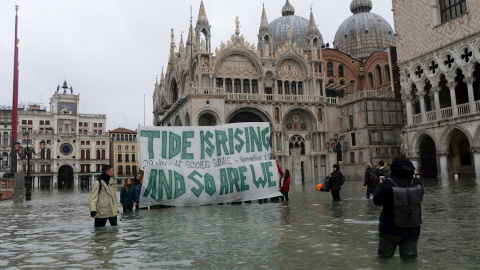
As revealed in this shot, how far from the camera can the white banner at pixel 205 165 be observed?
14.4 metres

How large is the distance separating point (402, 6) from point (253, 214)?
29.5 meters

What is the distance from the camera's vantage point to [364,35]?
6034 cm

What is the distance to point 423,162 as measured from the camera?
35.8 m

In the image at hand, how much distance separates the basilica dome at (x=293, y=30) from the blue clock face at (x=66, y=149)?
144 feet

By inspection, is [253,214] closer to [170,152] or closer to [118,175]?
[170,152]

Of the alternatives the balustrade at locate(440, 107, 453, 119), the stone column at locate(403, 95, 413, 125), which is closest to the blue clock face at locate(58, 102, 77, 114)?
the stone column at locate(403, 95, 413, 125)

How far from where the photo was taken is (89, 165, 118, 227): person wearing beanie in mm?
9258

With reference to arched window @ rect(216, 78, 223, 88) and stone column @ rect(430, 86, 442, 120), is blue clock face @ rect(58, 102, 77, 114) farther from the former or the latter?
stone column @ rect(430, 86, 442, 120)

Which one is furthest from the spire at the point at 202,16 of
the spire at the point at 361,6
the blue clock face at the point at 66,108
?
the blue clock face at the point at 66,108

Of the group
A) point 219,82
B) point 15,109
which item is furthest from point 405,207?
point 219,82

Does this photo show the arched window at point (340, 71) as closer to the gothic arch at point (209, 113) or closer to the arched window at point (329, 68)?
the arched window at point (329, 68)

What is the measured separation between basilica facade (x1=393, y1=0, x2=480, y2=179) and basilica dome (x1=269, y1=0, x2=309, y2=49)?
87.1ft

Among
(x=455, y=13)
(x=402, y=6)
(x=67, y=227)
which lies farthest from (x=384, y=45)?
(x=67, y=227)

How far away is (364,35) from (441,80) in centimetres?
2760
